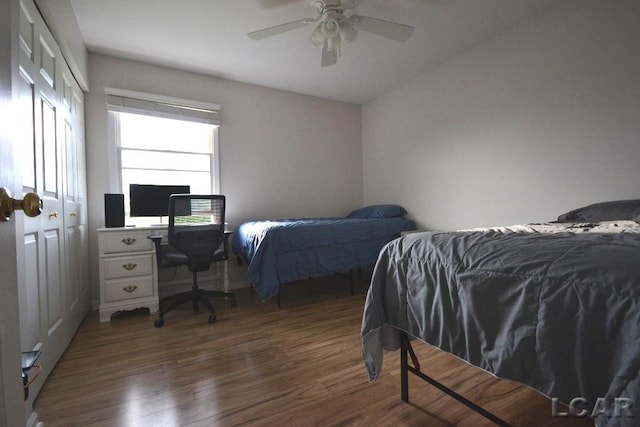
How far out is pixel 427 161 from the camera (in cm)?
333

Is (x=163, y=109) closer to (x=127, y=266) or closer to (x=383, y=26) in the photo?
(x=127, y=266)

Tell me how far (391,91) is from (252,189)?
7.45 ft

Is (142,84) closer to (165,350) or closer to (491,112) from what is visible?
(165,350)

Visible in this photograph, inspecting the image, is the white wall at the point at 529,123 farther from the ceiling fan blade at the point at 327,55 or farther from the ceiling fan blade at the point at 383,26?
the ceiling fan blade at the point at 327,55

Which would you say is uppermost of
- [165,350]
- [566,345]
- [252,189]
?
[252,189]

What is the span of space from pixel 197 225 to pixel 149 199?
31.4 inches

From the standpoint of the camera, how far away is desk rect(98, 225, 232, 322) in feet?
7.66

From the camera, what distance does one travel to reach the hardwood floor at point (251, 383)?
1206mm

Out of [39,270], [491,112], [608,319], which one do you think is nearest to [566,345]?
[608,319]

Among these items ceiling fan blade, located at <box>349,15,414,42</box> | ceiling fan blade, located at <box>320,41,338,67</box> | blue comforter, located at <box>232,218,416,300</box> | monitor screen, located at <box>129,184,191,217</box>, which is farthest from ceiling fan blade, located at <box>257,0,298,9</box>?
monitor screen, located at <box>129,184,191,217</box>

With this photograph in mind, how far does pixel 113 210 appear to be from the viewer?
100 inches

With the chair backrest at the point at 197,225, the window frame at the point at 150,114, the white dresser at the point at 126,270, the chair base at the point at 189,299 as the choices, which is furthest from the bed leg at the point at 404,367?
the window frame at the point at 150,114

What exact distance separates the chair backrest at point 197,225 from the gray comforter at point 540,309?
1784 millimetres

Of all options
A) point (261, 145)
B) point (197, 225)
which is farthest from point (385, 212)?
point (197, 225)
